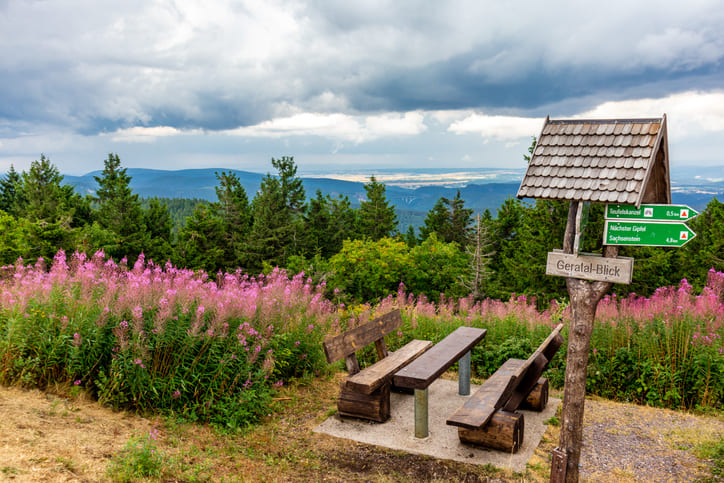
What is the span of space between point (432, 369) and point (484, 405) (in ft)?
1.95

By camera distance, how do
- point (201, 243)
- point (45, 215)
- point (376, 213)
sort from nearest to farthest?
point (45, 215), point (201, 243), point (376, 213)

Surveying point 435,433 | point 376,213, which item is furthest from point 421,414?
point 376,213

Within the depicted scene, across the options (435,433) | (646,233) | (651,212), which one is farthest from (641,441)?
(651,212)

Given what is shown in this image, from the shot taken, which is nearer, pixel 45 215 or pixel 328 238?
pixel 45 215

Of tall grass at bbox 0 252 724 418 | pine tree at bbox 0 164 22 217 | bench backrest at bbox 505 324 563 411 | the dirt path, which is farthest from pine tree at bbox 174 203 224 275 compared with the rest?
bench backrest at bbox 505 324 563 411

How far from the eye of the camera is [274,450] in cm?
475

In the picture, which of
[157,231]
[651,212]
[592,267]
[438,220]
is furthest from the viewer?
[438,220]

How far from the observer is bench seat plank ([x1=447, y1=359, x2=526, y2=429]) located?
4.34 meters

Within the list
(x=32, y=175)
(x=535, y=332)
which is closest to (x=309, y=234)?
(x=32, y=175)

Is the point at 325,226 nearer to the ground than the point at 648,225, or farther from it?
nearer to the ground

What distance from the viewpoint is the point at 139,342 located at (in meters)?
4.79

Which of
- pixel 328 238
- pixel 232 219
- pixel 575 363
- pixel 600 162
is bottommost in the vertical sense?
pixel 328 238

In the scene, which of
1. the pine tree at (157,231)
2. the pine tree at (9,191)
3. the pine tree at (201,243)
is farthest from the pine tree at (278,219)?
the pine tree at (9,191)

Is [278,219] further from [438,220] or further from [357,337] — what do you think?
[357,337]
